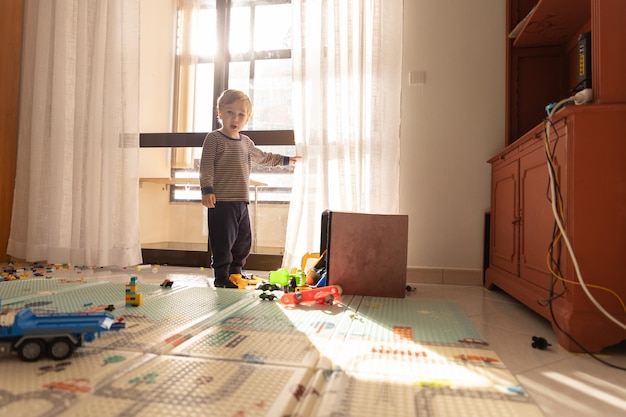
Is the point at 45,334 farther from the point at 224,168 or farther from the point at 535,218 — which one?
the point at 535,218

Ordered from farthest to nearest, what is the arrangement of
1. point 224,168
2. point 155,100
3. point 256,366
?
point 155,100 → point 224,168 → point 256,366

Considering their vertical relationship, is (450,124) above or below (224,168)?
above

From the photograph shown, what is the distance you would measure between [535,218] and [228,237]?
135 centimetres

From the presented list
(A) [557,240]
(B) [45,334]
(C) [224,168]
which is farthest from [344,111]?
(B) [45,334]

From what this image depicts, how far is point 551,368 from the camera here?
39.2 inches

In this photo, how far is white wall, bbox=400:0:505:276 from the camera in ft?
7.56

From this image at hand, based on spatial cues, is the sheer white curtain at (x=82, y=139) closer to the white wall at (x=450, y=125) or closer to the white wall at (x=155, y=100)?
the white wall at (x=155, y=100)

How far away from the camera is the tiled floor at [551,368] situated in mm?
798

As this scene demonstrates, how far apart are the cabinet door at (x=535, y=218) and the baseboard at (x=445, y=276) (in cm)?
64

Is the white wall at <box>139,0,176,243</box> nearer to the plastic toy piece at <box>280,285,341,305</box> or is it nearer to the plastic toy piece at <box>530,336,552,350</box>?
the plastic toy piece at <box>280,285,341,305</box>

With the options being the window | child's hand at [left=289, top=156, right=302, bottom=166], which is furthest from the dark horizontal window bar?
child's hand at [left=289, top=156, right=302, bottom=166]

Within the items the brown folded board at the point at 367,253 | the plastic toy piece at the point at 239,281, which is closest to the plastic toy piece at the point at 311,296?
the brown folded board at the point at 367,253

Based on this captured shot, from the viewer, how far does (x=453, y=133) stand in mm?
2336

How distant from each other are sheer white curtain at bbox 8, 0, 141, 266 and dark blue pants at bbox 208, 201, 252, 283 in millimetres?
876
